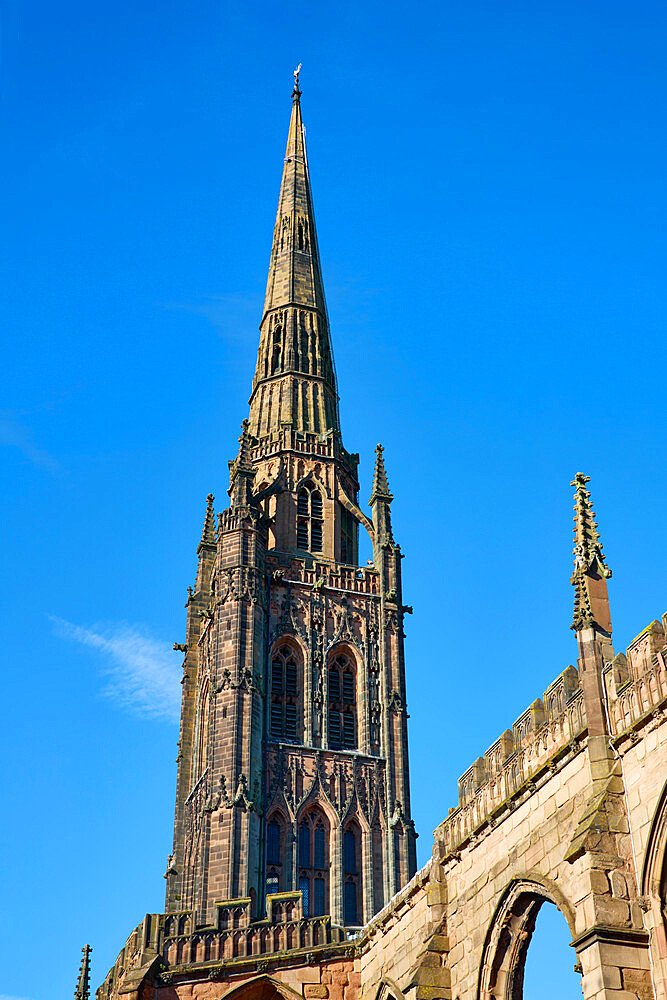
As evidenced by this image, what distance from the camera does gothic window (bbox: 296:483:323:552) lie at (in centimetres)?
6538

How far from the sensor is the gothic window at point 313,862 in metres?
54.6

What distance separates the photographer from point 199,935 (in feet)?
107

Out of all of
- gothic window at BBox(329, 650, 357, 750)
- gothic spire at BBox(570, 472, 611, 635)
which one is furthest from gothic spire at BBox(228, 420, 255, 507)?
gothic spire at BBox(570, 472, 611, 635)

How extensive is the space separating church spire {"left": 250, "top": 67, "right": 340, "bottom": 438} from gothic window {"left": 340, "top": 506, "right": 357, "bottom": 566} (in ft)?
14.6

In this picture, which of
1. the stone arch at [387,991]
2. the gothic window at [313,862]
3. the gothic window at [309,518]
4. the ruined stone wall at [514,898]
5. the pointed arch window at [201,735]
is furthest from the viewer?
the gothic window at [309,518]

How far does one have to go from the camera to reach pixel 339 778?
5769 centimetres

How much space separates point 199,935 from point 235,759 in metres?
22.9

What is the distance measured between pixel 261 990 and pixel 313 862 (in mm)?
23742

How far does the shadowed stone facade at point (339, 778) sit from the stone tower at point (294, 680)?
96mm

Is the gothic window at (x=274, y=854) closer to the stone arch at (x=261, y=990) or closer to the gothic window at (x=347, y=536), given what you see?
the gothic window at (x=347, y=536)

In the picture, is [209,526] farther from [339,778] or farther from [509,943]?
[509,943]

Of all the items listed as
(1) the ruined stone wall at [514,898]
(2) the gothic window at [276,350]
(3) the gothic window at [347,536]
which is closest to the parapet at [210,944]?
(1) the ruined stone wall at [514,898]

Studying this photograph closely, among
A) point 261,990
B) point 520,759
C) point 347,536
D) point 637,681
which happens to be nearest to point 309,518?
point 347,536

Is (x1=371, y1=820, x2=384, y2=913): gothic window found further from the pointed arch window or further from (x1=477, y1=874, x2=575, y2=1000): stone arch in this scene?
(x1=477, y1=874, x2=575, y2=1000): stone arch
